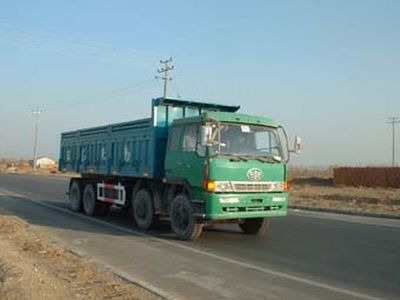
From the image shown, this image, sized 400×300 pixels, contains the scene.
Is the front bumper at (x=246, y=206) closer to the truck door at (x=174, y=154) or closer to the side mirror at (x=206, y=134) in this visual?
the side mirror at (x=206, y=134)

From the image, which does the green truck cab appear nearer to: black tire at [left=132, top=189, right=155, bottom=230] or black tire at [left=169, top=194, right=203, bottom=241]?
black tire at [left=169, top=194, right=203, bottom=241]

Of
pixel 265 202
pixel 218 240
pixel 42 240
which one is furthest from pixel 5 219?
pixel 265 202

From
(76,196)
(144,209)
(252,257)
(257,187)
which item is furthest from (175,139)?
(76,196)

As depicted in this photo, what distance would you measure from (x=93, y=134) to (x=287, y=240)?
8289 mm

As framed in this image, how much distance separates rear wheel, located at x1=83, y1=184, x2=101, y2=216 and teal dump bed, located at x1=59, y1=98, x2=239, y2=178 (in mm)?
578

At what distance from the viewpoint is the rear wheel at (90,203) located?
20.2 m

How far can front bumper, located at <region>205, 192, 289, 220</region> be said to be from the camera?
13.5 meters

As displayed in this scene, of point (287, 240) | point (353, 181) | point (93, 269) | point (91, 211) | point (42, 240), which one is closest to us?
point (93, 269)

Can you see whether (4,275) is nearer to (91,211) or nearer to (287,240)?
(287,240)

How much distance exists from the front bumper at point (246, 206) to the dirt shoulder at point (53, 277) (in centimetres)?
310

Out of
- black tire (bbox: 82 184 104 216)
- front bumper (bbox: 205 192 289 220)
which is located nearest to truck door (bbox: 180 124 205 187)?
front bumper (bbox: 205 192 289 220)

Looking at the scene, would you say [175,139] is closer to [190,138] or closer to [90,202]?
[190,138]

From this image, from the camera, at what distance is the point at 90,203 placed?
20.5 meters

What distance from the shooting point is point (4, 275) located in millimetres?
8914
